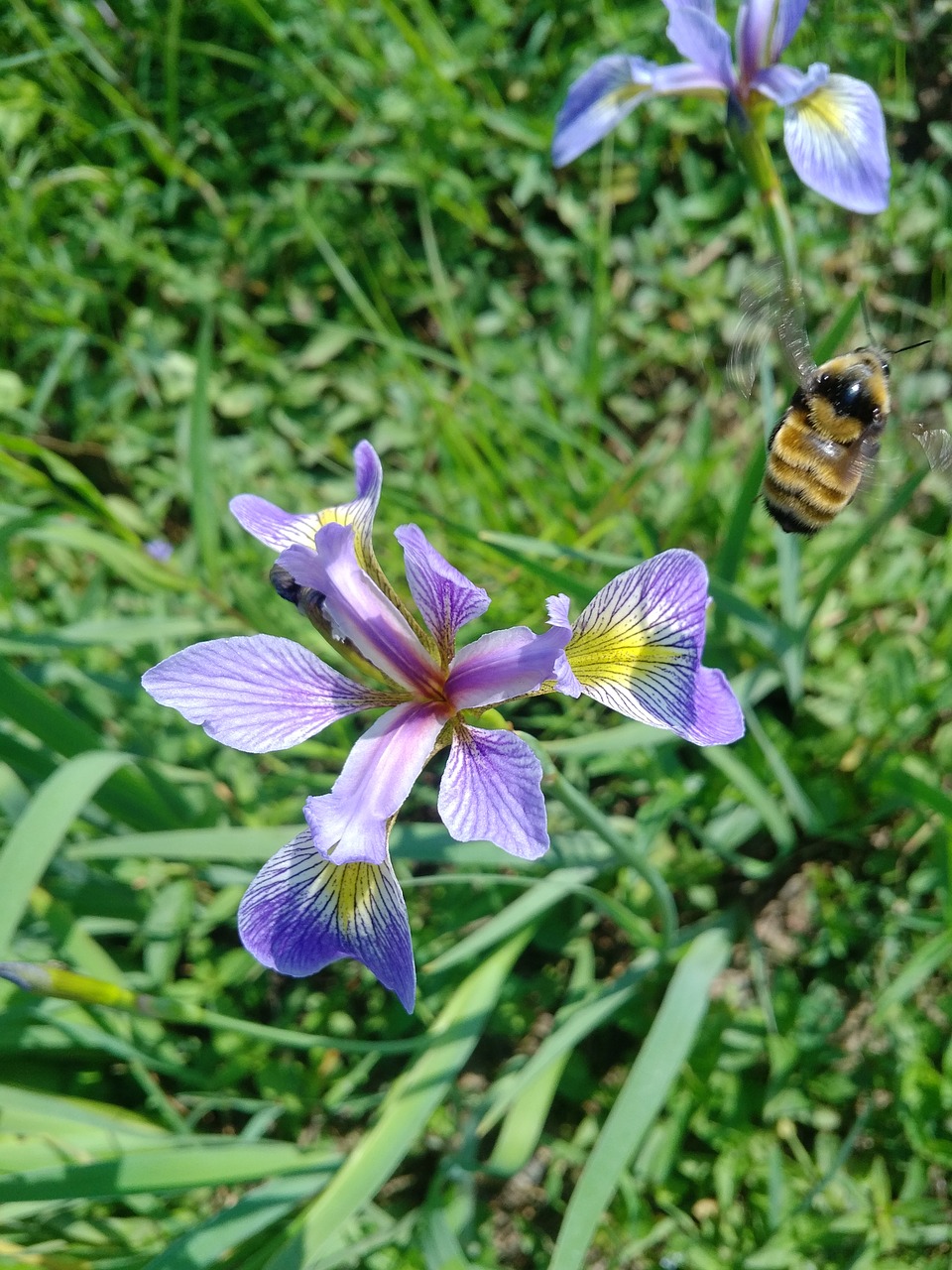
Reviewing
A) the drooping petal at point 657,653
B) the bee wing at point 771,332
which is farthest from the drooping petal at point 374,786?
the bee wing at point 771,332

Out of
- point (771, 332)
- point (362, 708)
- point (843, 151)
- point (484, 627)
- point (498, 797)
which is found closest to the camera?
point (498, 797)

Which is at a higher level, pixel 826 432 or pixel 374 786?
pixel 826 432

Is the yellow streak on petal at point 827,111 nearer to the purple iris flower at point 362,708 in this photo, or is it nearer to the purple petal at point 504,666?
the purple iris flower at point 362,708

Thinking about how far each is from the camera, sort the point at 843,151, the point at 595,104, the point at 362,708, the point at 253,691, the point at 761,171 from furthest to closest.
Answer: the point at 595,104 < the point at 843,151 < the point at 761,171 < the point at 362,708 < the point at 253,691

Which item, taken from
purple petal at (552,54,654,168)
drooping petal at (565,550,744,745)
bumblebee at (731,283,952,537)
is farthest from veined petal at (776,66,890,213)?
drooping petal at (565,550,744,745)

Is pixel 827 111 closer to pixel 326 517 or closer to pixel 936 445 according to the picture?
pixel 936 445

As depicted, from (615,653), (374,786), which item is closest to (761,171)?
(615,653)

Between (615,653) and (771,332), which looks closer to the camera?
(615,653)

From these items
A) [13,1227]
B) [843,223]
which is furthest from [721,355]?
[13,1227]

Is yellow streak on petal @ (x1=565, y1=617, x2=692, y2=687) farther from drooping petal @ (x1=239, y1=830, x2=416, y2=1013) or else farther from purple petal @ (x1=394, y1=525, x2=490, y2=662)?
drooping petal @ (x1=239, y1=830, x2=416, y2=1013)
